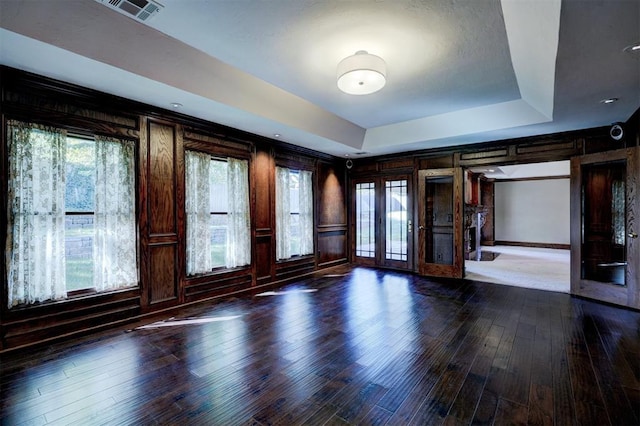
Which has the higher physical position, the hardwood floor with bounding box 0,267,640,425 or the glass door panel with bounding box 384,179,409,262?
the glass door panel with bounding box 384,179,409,262

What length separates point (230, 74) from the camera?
3533mm

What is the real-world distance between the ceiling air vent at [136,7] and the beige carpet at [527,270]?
6.33 metres

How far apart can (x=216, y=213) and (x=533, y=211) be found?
1120 cm

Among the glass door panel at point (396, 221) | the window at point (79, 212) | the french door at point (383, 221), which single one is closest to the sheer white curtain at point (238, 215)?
the window at point (79, 212)

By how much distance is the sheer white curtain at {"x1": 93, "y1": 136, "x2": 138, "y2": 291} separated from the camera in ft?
11.3

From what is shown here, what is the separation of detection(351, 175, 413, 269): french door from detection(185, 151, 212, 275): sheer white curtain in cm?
390

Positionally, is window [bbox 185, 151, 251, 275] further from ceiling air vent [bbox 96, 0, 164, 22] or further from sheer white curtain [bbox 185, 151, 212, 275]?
ceiling air vent [bbox 96, 0, 164, 22]

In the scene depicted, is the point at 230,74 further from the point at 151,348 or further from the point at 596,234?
the point at 596,234

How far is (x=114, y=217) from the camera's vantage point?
11.6 ft

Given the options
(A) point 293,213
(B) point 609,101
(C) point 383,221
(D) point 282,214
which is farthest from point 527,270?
(D) point 282,214

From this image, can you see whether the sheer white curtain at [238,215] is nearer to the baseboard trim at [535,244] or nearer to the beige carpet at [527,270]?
the beige carpet at [527,270]

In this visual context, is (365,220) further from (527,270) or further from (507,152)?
(527,270)

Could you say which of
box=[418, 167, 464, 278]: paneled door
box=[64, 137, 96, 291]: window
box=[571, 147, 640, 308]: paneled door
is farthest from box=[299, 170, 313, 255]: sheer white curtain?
box=[571, 147, 640, 308]: paneled door

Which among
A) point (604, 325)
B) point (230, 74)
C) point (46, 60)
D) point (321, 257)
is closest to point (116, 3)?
point (46, 60)
